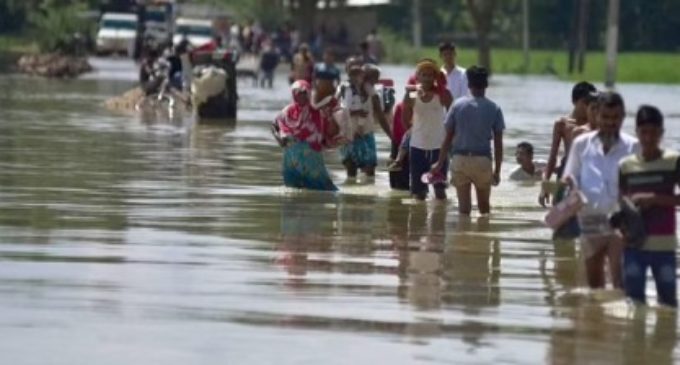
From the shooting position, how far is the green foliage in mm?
77175

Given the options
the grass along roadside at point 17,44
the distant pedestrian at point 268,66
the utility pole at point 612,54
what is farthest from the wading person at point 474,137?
the grass along roadside at point 17,44

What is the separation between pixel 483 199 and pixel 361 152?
17.1 ft

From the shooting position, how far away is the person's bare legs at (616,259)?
15016 mm

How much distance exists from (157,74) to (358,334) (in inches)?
1295

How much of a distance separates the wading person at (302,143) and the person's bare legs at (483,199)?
2744 mm

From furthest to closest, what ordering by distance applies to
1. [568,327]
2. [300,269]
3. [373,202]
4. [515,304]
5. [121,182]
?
→ [121,182], [373,202], [300,269], [515,304], [568,327]

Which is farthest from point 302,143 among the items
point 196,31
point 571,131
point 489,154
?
point 196,31

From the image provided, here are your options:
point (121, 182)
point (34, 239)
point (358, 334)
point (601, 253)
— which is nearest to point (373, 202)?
point (121, 182)

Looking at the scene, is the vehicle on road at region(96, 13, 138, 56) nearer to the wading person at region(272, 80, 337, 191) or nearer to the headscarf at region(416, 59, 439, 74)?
the wading person at region(272, 80, 337, 191)

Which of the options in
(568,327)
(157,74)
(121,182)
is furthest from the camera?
(157,74)

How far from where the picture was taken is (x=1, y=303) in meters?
14.0

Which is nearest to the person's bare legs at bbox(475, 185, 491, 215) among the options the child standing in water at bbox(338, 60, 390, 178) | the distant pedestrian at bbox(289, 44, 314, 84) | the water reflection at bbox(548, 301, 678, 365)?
the child standing in water at bbox(338, 60, 390, 178)

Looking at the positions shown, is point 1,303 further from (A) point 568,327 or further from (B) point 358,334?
(A) point 568,327

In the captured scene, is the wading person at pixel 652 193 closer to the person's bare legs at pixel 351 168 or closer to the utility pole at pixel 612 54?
the person's bare legs at pixel 351 168
